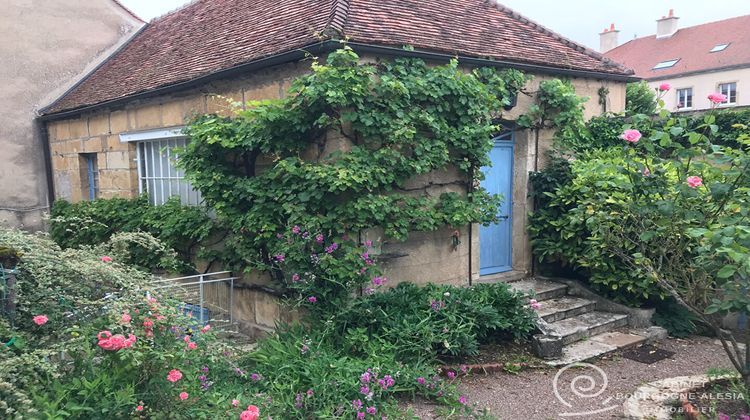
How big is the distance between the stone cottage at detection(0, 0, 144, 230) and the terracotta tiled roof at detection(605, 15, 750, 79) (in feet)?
82.7

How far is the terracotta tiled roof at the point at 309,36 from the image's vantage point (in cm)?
602

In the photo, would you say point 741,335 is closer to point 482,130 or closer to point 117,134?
point 482,130

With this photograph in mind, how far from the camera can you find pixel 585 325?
6223mm

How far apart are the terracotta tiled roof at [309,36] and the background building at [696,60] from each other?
1691 centimetres

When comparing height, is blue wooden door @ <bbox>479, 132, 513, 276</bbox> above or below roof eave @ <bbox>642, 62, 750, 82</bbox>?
below

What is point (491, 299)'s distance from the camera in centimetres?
579

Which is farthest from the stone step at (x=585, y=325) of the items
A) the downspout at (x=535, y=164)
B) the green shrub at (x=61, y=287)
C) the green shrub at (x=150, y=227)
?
the green shrub at (x=150, y=227)

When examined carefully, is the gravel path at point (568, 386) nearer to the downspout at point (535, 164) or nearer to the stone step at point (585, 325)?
the stone step at point (585, 325)

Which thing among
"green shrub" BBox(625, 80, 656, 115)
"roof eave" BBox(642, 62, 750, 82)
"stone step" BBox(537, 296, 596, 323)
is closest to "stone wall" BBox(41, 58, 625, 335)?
"stone step" BBox(537, 296, 596, 323)

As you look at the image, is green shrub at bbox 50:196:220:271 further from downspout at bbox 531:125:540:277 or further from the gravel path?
downspout at bbox 531:125:540:277

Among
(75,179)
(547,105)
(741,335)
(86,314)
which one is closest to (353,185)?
(86,314)

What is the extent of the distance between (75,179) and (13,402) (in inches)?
355

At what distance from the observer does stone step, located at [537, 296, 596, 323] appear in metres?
6.30

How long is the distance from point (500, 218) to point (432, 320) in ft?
9.26
